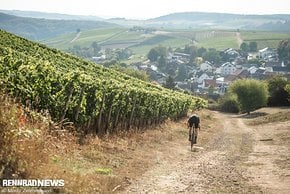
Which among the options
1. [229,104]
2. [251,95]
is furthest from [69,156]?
[229,104]

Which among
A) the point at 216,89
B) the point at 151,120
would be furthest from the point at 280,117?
the point at 216,89

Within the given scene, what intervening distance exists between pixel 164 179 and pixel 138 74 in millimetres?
104609

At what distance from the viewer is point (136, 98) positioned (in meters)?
25.8

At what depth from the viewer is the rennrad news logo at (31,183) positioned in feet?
24.7

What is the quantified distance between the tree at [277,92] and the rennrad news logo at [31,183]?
81417 mm

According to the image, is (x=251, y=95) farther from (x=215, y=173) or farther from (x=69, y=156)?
(x=69, y=156)

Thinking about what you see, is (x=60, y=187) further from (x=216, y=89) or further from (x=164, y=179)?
(x=216, y=89)

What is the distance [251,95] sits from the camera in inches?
3103

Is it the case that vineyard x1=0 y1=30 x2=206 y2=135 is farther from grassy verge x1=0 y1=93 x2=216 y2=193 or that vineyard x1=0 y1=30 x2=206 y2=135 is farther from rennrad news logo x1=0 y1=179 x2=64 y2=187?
rennrad news logo x1=0 y1=179 x2=64 y2=187

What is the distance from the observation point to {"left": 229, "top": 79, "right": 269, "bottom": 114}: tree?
78125mm

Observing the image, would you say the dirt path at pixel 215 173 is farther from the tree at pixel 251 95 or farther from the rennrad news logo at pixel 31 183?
the tree at pixel 251 95

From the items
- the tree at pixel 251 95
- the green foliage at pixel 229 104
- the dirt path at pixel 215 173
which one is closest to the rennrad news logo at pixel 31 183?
the dirt path at pixel 215 173

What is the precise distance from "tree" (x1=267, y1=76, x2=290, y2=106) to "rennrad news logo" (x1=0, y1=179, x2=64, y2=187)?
267 feet

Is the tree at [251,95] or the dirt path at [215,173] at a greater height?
the dirt path at [215,173]
